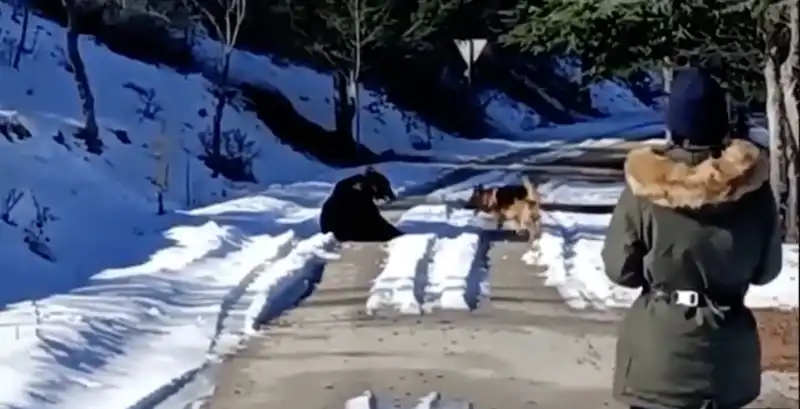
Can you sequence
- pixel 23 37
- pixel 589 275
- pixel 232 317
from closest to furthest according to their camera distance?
pixel 232 317, pixel 589 275, pixel 23 37

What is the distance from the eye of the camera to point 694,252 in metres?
5.06

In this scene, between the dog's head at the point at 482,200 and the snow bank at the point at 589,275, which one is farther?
the dog's head at the point at 482,200

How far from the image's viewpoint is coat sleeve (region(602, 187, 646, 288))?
5070 millimetres

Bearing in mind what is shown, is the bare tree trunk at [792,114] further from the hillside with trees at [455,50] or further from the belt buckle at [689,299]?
the belt buckle at [689,299]

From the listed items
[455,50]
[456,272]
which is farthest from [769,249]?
[455,50]

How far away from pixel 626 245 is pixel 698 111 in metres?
0.53

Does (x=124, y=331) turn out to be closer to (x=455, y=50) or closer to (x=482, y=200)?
(x=482, y=200)

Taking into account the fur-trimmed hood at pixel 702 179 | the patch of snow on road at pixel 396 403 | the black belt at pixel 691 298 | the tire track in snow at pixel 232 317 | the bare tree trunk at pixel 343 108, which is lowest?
the bare tree trunk at pixel 343 108

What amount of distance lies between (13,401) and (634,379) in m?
4.42

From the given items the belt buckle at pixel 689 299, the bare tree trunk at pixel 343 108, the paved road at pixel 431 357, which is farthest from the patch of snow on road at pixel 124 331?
the bare tree trunk at pixel 343 108

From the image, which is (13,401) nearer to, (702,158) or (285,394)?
(285,394)

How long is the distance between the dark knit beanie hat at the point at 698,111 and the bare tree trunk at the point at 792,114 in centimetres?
1212

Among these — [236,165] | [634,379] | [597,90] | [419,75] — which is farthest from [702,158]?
[597,90]

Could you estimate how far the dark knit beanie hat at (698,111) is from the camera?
5.06 metres
